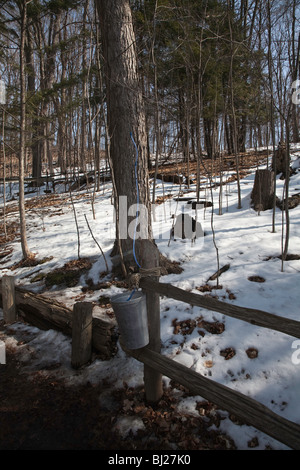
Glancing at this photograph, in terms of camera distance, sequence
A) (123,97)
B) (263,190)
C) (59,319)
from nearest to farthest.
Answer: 1. (59,319)
2. (123,97)
3. (263,190)

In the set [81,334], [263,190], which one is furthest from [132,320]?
[263,190]

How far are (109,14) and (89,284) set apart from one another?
420 centimetres

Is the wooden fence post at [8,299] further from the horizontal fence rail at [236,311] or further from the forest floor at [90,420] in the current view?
the horizontal fence rail at [236,311]

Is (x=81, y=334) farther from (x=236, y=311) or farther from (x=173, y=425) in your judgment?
(x=236, y=311)

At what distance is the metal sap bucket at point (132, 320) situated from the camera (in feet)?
6.68

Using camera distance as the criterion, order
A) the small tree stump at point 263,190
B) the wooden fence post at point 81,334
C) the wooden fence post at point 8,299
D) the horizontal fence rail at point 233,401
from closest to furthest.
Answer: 1. the horizontal fence rail at point 233,401
2. the wooden fence post at point 81,334
3. the wooden fence post at point 8,299
4. the small tree stump at point 263,190

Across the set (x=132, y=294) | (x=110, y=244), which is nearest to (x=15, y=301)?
(x=110, y=244)

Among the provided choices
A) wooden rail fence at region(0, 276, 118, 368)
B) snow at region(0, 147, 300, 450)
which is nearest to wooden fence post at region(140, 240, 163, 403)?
snow at region(0, 147, 300, 450)

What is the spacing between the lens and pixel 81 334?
9.62 feet

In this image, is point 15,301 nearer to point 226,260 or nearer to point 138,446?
point 138,446

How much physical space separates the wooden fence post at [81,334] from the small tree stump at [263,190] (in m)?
5.07

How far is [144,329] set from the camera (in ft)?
7.11

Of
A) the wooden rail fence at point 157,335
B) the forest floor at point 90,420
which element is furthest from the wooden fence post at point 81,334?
the forest floor at point 90,420

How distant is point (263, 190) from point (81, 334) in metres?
5.72
